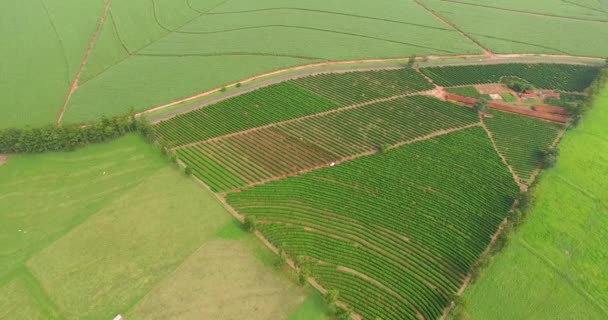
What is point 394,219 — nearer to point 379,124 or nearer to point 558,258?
point 379,124

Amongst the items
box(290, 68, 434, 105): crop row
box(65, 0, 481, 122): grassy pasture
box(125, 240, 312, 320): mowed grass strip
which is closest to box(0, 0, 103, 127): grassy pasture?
box(65, 0, 481, 122): grassy pasture

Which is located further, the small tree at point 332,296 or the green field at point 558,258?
the green field at point 558,258

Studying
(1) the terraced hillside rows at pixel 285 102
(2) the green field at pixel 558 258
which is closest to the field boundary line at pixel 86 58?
(1) the terraced hillside rows at pixel 285 102

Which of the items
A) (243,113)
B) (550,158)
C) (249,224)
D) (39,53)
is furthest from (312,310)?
(39,53)

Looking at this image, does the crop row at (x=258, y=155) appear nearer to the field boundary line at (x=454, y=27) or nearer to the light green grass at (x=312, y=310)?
the light green grass at (x=312, y=310)

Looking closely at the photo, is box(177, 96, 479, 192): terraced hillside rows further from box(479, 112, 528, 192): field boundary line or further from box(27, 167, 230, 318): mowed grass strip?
box(27, 167, 230, 318): mowed grass strip

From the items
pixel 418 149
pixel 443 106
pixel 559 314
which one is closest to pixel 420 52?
pixel 443 106
